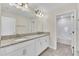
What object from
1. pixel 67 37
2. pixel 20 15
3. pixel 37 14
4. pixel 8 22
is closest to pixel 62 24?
pixel 67 37

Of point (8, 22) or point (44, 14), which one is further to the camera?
point (44, 14)

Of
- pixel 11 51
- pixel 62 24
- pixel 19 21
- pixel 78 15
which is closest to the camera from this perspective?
pixel 11 51

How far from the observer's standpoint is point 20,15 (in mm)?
2076

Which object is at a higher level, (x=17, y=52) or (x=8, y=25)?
(x=8, y=25)

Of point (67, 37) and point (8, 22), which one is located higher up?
point (8, 22)

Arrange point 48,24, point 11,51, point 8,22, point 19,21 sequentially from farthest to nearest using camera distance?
point 48,24, point 19,21, point 8,22, point 11,51

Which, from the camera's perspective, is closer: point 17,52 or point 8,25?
point 17,52

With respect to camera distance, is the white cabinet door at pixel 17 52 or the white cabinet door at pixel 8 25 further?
the white cabinet door at pixel 8 25

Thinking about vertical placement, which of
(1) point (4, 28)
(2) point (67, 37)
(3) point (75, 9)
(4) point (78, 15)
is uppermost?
(3) point (75, 9)

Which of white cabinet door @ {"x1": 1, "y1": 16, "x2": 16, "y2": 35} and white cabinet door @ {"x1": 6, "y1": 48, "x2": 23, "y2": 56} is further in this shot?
white cabinet door @ {"x1": 1, "y1": 16, "x2": 16, "y2": 35}

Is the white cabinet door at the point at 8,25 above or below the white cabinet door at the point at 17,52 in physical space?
above

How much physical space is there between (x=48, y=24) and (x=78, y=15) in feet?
3.59

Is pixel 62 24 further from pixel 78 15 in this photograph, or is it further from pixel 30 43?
pixel 30 43

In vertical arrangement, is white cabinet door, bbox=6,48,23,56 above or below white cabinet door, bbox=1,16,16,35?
below
